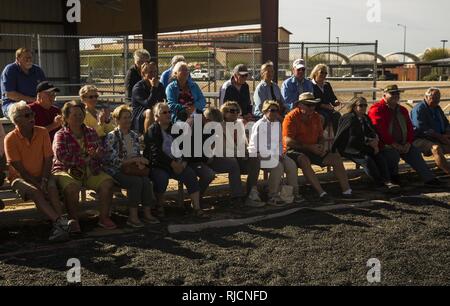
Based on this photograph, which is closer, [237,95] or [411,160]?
[237,95]

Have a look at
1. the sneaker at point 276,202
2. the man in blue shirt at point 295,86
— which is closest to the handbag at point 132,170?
the sneaker at point 276,202

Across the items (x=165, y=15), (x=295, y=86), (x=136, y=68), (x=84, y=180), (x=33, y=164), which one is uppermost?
(x=165, y=15)

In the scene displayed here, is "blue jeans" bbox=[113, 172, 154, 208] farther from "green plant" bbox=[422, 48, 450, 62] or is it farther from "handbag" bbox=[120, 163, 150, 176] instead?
"green plant" bbox=[422, 48, 450, 62]

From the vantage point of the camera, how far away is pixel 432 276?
4742 mm

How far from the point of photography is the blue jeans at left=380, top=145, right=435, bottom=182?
8.50m

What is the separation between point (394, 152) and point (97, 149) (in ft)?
14.9

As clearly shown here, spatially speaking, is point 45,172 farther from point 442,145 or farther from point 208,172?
point 442,145

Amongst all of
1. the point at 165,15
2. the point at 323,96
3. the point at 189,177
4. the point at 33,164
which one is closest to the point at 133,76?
the point at 189,177

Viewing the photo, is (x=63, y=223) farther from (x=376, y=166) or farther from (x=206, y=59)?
(x=206, y=59)

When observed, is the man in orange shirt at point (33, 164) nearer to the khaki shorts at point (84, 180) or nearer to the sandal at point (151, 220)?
Answer: the khaki shorts at point (84, 180)

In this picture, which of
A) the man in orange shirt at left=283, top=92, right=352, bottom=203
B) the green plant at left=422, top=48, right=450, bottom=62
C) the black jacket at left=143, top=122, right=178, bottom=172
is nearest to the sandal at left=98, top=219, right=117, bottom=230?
the black jacket at left=143, top=122, right=178, bottom=172

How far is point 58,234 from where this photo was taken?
5684mm

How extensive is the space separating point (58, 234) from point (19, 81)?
248 cm
